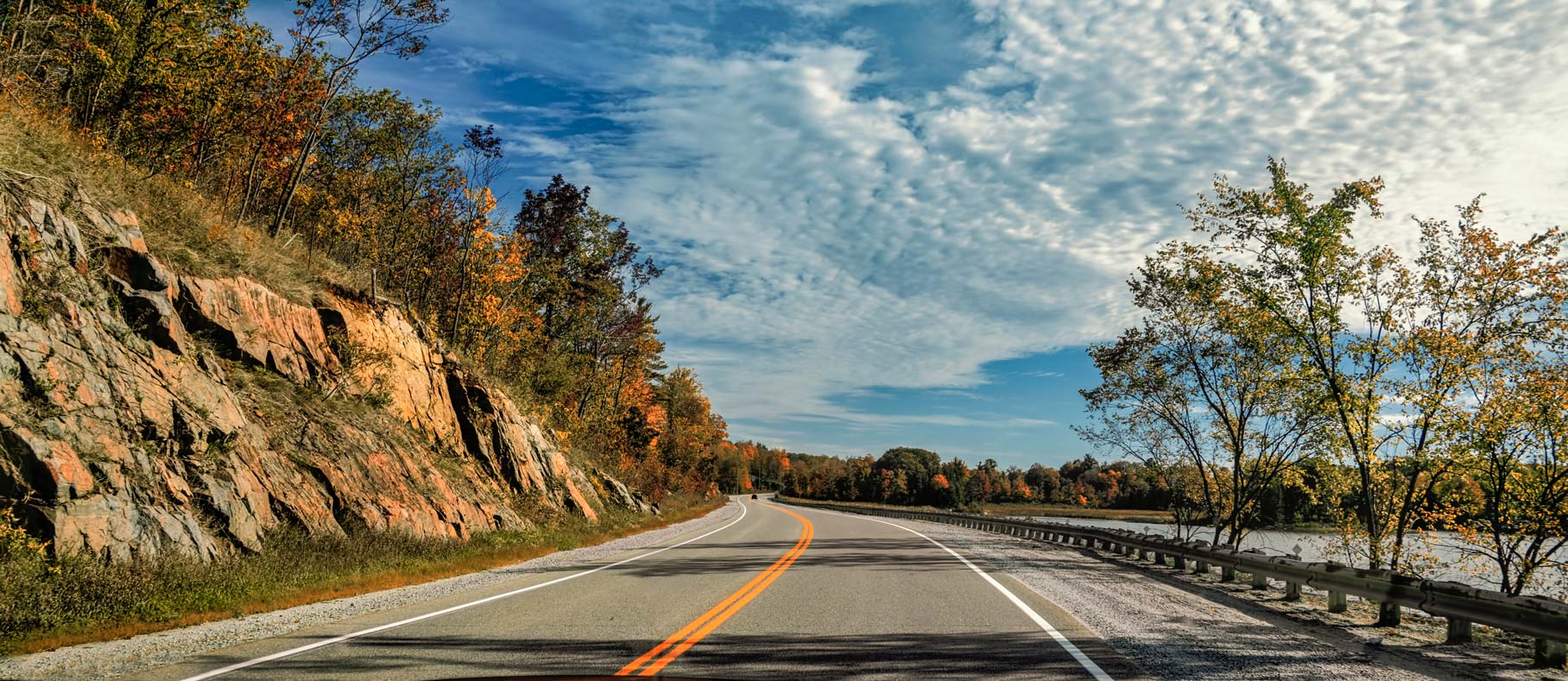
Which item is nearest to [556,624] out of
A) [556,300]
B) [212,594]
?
[212,594]

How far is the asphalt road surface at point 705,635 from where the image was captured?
6102 mm

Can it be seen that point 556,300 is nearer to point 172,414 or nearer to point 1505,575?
point 172,414

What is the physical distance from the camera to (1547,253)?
45.2 ft

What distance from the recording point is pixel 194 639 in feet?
24.0

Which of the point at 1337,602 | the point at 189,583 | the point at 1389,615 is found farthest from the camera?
the point at 1337,602

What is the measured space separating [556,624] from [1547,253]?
18313 mm

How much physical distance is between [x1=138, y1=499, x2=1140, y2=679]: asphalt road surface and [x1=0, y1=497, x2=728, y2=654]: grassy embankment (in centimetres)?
172

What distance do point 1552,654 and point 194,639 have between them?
13437mm

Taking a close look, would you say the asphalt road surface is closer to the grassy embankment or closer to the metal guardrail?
the grassy embankment

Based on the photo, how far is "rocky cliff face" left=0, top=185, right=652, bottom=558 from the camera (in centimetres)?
877

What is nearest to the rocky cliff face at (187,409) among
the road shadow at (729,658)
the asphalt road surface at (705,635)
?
the asphalt road surface at (705,635)

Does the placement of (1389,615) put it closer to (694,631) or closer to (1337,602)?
(1337,602)

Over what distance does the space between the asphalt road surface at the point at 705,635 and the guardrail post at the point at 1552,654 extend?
4.33 metres

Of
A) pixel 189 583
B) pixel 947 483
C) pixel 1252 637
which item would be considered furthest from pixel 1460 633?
pixel 947 483
